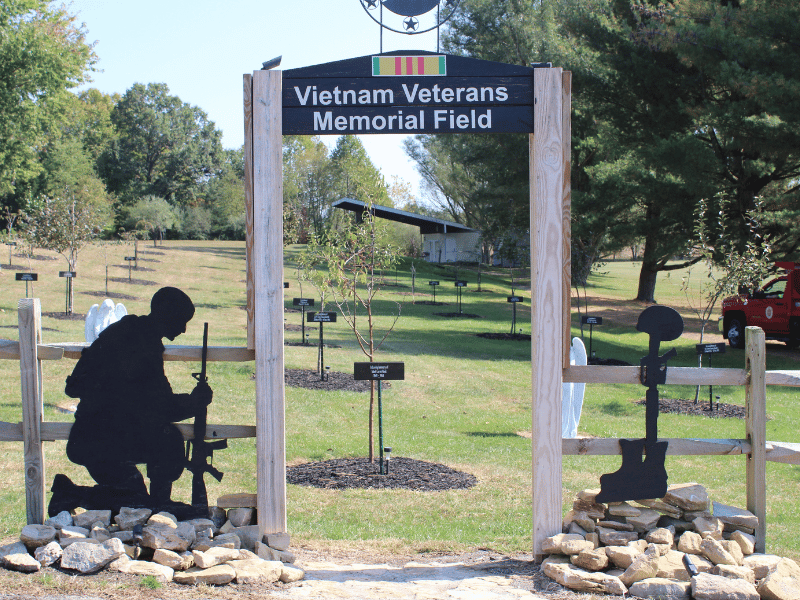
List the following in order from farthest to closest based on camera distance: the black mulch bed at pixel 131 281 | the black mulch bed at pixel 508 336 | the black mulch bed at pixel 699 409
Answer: the black mulch bed at pixel 131 281
the black mulch bed at pixel 508 336
the black mulch bed at pixel 699 409

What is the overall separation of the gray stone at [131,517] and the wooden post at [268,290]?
75 centimetres

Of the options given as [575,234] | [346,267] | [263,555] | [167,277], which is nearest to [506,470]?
[346,267]

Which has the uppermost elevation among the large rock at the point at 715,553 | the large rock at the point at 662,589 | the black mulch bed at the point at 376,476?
the large rock at the point at 715,553

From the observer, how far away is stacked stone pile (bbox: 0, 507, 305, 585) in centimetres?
424

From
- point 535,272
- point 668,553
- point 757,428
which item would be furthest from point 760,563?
point 535,272

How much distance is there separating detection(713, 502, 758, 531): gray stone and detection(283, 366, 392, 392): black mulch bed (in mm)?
8289

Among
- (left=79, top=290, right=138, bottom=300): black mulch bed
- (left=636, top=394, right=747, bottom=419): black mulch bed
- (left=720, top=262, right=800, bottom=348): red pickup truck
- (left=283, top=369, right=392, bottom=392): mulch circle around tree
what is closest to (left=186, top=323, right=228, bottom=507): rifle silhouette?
(left=283, top=369, right=392, bottom=392): mulch circle around tree

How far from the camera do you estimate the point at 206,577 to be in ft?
13.9

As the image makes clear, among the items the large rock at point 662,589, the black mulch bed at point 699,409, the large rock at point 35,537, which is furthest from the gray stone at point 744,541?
the black mulch bed at point 699,409

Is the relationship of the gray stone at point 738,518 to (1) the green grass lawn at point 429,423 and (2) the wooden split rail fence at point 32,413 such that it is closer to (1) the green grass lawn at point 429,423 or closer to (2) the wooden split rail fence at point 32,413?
(1) the green grass lawn at point 429,423

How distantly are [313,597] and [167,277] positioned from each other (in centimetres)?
2705

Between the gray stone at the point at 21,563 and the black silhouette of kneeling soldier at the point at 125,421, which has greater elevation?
the black silhouette of kneeling soldier at the point at 125,421

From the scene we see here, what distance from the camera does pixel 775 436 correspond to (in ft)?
35.7

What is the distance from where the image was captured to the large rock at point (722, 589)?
405 cm
